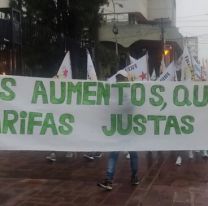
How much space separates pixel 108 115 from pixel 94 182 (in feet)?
5.46

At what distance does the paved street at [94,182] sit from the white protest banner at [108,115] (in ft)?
2.41

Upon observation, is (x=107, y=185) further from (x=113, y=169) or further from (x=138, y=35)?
(x=138, y=35)

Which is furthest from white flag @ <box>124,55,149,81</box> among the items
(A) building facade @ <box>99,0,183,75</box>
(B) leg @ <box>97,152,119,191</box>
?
(A) building facade @ <box>99,0,183,75</box>

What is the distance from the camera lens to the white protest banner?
7.30 metres

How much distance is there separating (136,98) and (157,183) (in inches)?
70.1

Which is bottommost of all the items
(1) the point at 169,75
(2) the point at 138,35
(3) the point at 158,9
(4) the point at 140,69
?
(1) the point at 169,75

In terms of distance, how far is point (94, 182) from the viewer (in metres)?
8.77

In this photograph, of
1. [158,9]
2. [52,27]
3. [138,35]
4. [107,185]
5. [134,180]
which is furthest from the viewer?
[158,9]

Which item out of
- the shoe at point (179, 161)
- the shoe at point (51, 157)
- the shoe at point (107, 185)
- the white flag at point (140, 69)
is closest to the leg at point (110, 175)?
the shoe at point (107, 185)

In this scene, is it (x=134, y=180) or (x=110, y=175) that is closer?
(x=110, y=175)

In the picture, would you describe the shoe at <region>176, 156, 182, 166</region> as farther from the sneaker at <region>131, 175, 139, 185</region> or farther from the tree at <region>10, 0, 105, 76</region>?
the tree at <region>10, 0, 105, 76</region>

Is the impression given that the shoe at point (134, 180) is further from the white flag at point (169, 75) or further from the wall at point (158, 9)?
the wall at point (158, 9)

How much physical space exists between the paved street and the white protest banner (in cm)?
74

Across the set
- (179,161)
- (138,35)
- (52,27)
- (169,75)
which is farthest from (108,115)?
(138,35)
